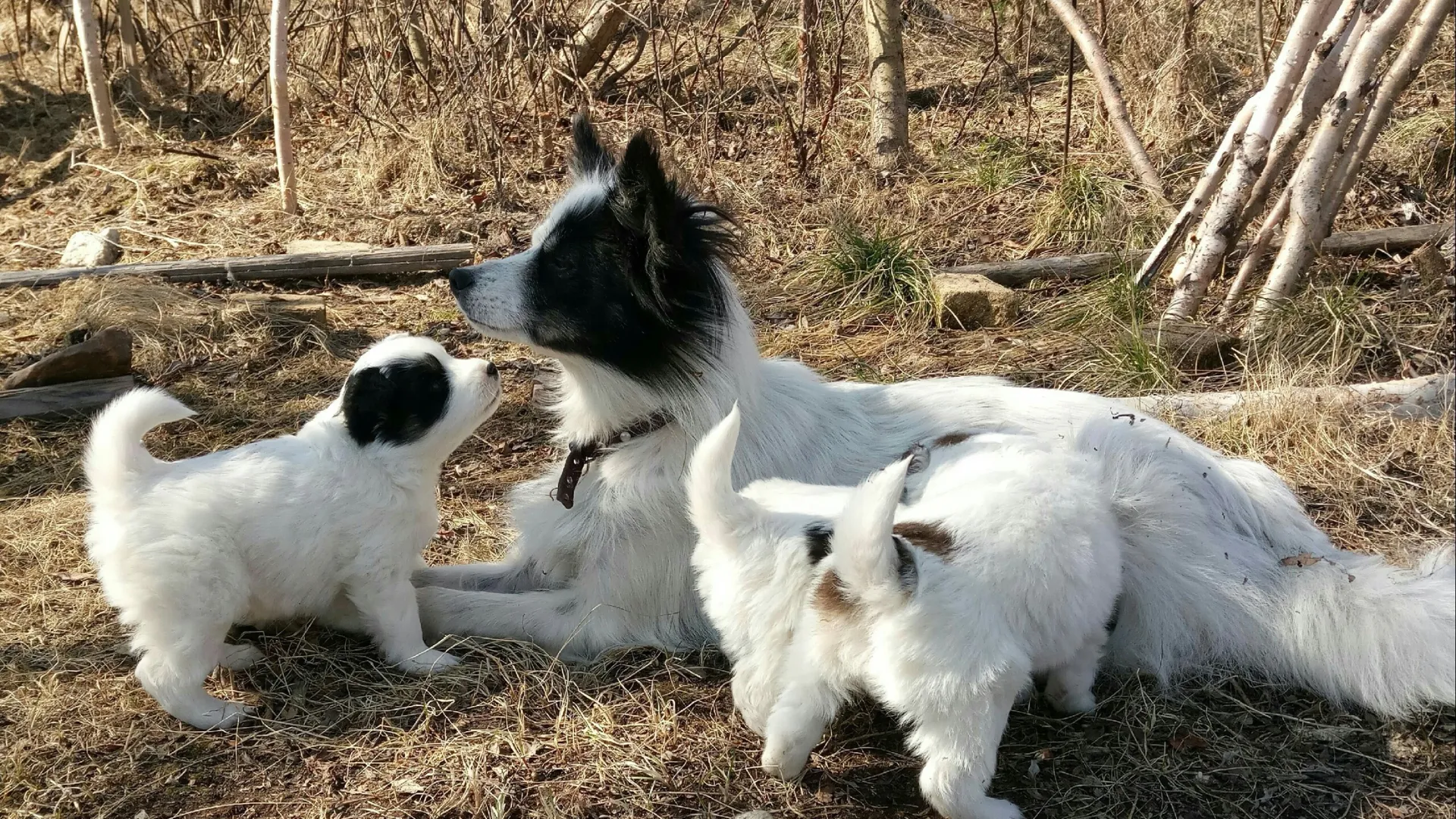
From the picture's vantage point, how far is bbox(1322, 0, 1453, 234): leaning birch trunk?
17.1 ft

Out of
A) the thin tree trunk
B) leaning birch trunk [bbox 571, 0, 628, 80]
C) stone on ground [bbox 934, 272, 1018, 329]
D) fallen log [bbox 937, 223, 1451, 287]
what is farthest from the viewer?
leaning birch trunk [bbox 571, 0, 628, 80]

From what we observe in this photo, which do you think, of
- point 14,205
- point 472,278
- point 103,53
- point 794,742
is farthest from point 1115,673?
point 103,53

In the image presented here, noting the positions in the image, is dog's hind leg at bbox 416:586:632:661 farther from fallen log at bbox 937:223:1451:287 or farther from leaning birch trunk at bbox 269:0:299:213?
leaning birch trunk at bbox 269:0:299:213

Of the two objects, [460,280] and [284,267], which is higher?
[460,280]

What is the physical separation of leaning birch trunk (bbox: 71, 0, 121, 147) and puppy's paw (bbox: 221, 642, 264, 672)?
6637 mm

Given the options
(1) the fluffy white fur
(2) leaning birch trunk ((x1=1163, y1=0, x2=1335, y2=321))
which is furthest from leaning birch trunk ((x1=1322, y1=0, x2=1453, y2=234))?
(1) the fluffy white fur

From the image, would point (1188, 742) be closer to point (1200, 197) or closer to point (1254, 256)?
point (1254, 256)

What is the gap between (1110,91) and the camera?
6.69 metres

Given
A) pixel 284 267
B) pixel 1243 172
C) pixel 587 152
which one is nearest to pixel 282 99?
pixel 284 267

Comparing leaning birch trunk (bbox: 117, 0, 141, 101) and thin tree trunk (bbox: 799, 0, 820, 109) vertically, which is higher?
thin tree trunk (bbox: 799, 0, 820, 109)

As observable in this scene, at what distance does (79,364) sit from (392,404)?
10.0 ft

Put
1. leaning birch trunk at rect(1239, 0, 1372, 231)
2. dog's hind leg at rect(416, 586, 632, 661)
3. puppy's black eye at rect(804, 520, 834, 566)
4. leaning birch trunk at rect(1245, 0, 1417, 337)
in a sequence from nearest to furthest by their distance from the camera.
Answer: puppy's black eye at rect(804, 520, 834, 566)
dog's hind leg at rect(416, 586, 632, 661)
leaning birch trunk at rect(1245, 0, 1417, 337)
leaning birch trunk at rect(1239, 0, 1372, 231)

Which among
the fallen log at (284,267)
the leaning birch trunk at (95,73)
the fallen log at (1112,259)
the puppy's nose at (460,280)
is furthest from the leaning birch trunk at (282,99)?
the puppy's nose at (460,280)

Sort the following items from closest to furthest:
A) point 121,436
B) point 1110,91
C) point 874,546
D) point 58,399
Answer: point 874,546 < point 121,436 < point 58,399 < point 1110,91
